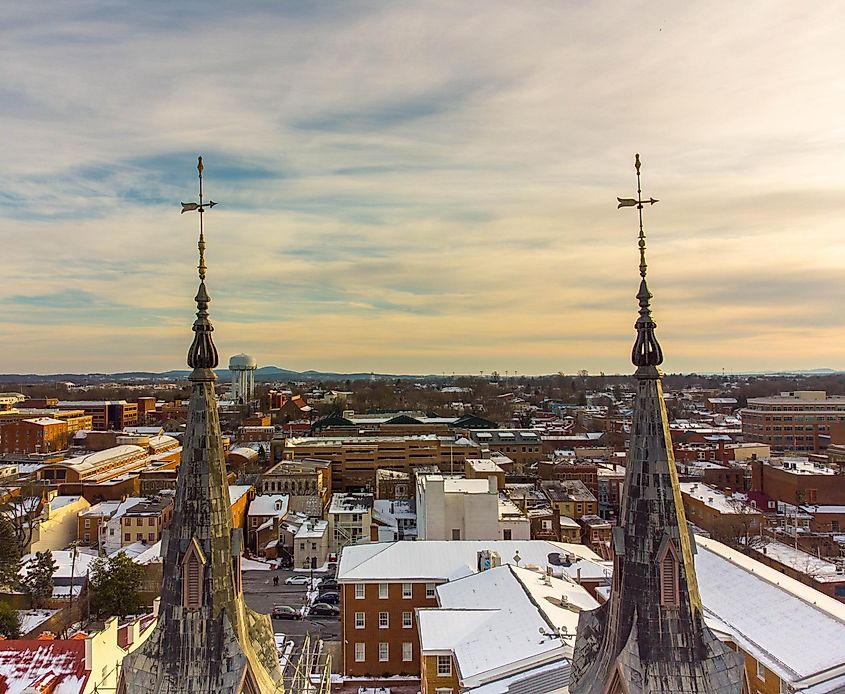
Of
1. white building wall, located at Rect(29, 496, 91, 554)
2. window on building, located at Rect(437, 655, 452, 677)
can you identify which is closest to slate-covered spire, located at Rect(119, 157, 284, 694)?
window on building, located at Rect(437, 655, 452, 677)

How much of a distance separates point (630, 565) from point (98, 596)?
49245 millimetres

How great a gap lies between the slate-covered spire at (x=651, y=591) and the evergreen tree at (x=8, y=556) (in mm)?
57566

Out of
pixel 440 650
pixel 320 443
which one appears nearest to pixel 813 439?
pixel 320 443

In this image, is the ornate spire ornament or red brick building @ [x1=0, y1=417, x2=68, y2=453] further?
red brick building @ [x1=0, y1=417, x2=68, y2=453]

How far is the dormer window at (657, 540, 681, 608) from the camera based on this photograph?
1320 centimetres

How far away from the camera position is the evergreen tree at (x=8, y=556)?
57.3m

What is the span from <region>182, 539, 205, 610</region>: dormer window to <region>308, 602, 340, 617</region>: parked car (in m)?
47.9

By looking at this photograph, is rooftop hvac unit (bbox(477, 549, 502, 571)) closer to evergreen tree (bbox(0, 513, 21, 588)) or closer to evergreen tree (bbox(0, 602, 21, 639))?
evergreen tree (bbox(0, 602, 21, 639))

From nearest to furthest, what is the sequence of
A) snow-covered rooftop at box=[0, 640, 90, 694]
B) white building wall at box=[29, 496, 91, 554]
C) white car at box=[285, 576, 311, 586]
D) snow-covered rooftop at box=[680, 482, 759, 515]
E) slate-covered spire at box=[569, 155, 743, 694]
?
slate-covered spire at box=[569, 155, 743, 694] → snow-covered rooftop at box=[0, 640, 90, 694] → white car at box=[285, 576, 311, 586] → white building wall at box=[29, 496, 91, 554] → snow-covered rooftop at box=[680, 482, 759, 515]

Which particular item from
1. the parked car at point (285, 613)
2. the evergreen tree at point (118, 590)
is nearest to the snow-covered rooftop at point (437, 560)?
the parked car at point (285, 613)

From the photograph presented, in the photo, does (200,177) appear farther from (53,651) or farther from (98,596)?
(98,596)

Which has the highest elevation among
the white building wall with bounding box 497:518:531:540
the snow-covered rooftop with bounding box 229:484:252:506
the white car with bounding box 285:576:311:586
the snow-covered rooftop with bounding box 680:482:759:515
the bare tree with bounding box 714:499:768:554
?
the white building wall with bounding box 497:518:531:540

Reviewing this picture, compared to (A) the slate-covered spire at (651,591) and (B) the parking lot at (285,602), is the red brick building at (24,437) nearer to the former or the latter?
(B) the parking lot at (285,602)

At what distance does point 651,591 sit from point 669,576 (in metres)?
0.44
